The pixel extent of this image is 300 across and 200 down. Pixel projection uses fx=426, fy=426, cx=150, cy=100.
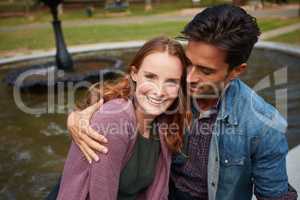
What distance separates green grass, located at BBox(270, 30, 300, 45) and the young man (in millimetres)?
11630

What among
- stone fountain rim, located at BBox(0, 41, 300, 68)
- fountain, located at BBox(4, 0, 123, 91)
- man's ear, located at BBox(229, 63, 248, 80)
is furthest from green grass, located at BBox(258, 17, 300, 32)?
man's ear, located at BBox(229, 63, 248, 80)

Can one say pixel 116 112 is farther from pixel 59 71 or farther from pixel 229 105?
pixel 59 71

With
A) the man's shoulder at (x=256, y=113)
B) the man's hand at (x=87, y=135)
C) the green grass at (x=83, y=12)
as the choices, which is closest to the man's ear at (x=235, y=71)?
the man's shoulder at (x=256, y=113)

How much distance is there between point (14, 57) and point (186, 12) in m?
14.3

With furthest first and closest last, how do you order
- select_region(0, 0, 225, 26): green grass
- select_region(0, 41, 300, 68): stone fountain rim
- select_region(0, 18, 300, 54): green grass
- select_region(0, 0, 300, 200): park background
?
select_region(0, 0, 225, 26): green grass, select_region(0, 18, 300, 54): green grass, select_region(0, 41, 300, 68): stone fountain rim, select_region(0, 0, 300, 200): park background

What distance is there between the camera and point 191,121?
9.31 feet

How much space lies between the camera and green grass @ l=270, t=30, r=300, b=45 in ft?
45.1

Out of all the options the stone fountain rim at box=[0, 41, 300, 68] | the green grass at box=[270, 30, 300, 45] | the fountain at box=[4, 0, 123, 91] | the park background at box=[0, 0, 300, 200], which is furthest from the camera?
the green grass at box=[270, 30, 300, 45]

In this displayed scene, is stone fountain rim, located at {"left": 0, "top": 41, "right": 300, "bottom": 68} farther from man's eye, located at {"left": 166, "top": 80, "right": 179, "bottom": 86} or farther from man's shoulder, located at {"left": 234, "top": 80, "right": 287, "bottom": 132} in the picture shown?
man's eye, located at {"left": 166, "top": 80, "right": 179, "bottom": 86}

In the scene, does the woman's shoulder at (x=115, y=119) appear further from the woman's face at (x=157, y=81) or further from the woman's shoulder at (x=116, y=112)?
the woman's face at (x=157, y=81)

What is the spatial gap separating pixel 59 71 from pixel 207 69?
8989mm

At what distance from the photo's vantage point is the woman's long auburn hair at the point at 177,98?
8.44 feet

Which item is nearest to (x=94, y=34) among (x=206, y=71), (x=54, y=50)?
(x=54, y=50)

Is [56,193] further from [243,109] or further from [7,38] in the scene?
[7,38]
